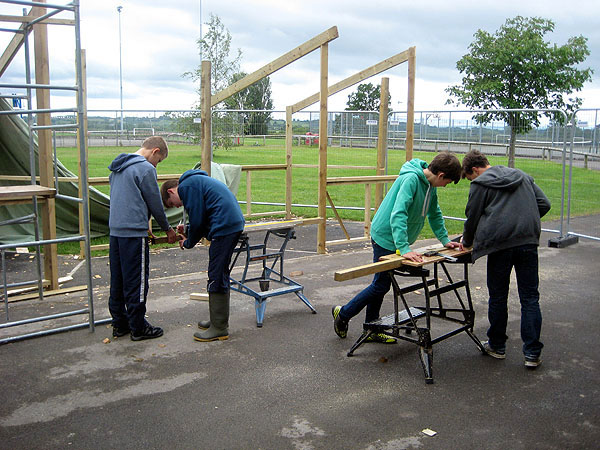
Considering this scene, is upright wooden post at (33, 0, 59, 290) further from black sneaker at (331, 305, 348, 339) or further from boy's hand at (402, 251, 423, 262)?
boy's hand at (402, 251, 423, 262)

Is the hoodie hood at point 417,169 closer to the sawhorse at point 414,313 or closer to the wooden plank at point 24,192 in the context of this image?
the sawhorse at point 414,313

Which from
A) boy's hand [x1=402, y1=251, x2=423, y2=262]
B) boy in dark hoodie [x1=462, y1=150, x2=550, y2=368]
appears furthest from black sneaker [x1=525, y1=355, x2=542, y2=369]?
boy's hand [x1=402, y1=251, x2=423, y2=262]

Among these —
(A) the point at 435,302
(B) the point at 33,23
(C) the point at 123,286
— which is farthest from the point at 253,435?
(B) the point at 33,23

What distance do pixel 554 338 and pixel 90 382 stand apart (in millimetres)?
4056

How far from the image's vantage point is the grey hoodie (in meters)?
5.20

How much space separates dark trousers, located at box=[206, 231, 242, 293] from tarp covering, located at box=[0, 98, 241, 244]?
3.92 meters

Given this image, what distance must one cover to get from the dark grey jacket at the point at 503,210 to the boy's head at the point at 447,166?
0.17 meters

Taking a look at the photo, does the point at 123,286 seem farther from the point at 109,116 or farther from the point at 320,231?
the point at 109,116

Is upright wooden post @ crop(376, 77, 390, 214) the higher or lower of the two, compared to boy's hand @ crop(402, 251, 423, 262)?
higher

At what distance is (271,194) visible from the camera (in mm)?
15562

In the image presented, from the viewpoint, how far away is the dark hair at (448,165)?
184 inches

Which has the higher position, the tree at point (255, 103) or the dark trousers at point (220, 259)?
the tree at point (255, 103)

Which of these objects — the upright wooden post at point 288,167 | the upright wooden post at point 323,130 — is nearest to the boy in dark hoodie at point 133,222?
the upright wooden post at point 323,130

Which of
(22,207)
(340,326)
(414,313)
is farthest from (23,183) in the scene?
(414,313)
